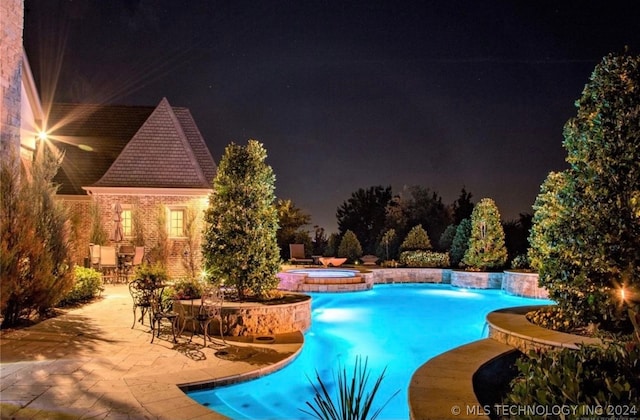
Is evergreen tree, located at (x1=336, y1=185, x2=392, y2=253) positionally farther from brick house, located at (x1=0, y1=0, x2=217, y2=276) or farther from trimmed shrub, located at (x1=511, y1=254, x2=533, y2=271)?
brick house, located at (x1=0, y1=0, x2=217, y2=276)

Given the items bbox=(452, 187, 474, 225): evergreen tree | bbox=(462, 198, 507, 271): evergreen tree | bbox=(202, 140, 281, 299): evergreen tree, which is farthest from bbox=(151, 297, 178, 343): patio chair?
bbox=(452, 187, 474, 225): evergreen tree

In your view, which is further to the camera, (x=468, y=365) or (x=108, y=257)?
(x=108, y=257)

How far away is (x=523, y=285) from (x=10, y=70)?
16.4 meters

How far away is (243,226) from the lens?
974 cm

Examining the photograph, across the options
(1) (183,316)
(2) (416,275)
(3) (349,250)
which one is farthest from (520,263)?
(1) (183,316)

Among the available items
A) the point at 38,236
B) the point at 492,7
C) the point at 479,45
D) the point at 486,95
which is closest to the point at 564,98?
the point at 486,95

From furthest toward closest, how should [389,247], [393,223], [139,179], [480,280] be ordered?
[393,223] → [389,247] → [480,280] → [139,179]

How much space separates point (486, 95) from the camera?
81.0ft

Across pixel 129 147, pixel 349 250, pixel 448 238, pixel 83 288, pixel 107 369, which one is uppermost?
pixel 129 147

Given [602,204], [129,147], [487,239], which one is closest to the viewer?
[602,204]

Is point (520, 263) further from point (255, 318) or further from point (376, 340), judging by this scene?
point (255, 318)

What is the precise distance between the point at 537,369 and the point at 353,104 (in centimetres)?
2536

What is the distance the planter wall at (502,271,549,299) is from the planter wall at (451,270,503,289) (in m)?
1.08

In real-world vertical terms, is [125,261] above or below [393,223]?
below
